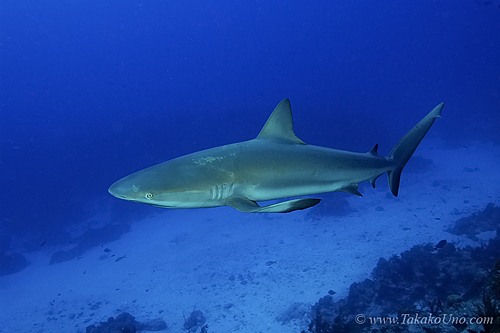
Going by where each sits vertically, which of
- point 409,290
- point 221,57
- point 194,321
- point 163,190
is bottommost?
point 409,290

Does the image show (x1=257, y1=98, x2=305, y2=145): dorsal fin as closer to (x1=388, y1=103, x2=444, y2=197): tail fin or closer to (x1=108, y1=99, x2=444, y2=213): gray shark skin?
(x1=108, y1=99, x2=444, y2=213): gray shark skin

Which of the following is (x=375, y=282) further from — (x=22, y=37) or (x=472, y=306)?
(x=22, y=37)

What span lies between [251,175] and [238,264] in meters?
13.9

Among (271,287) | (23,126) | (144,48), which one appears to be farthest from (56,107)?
(271,287)

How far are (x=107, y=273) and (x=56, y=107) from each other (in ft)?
631

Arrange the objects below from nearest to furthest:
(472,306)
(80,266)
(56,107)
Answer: (472,306), (80,266), (56,107)

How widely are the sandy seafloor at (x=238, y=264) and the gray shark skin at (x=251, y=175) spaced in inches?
339

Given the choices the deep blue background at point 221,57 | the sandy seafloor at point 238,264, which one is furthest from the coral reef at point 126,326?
the deep blue background at point 221,57

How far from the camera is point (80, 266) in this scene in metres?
21.5

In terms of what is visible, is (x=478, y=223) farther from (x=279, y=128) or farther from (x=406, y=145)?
(x=279, y=128)

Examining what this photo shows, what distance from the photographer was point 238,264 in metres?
15.3

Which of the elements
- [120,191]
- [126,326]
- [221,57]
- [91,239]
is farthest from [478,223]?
[221,57]

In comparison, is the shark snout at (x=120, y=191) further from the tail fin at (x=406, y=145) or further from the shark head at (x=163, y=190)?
the tail fin at (x=406, y=145)

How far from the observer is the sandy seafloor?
38.6ft
